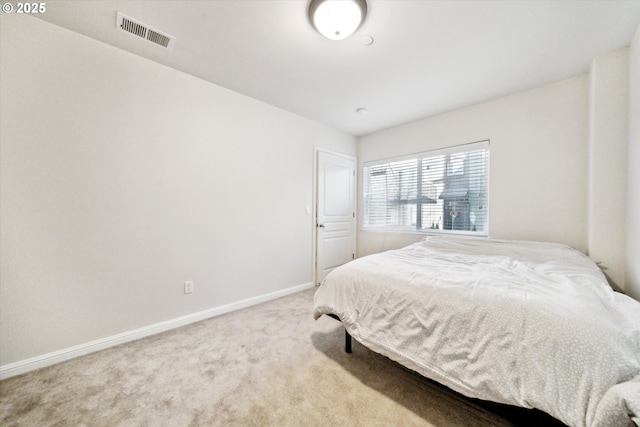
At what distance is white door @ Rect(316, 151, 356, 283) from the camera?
11.8 feet

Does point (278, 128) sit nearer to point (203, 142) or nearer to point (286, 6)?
point (203, 142)

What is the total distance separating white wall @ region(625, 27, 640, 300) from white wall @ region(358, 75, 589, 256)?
404 mm

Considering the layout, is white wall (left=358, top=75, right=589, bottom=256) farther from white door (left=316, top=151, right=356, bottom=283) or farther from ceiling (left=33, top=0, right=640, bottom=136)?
white door (left=316, top=151, right=356, bottom=283)

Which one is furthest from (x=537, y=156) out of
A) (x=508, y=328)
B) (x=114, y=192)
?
(x=114, y=192)

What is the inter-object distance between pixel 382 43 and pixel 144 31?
6.18ft

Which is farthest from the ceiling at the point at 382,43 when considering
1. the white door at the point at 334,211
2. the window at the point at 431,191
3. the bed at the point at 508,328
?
the bed at the point at 508,328

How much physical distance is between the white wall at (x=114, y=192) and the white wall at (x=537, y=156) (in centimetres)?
279

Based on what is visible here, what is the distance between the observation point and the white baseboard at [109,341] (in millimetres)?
1602

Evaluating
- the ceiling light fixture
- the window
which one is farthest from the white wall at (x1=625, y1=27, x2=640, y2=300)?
the ceiling light fixture

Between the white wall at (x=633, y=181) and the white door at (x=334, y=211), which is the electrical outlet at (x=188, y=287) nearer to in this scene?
the white door at (x=334, y=211)

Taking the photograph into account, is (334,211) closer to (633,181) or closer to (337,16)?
(337,16)

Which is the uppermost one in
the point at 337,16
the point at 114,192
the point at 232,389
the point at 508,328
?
the point at 337,16

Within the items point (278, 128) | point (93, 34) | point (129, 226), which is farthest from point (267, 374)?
point (93, 34)

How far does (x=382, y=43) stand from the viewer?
1880 millimetres
